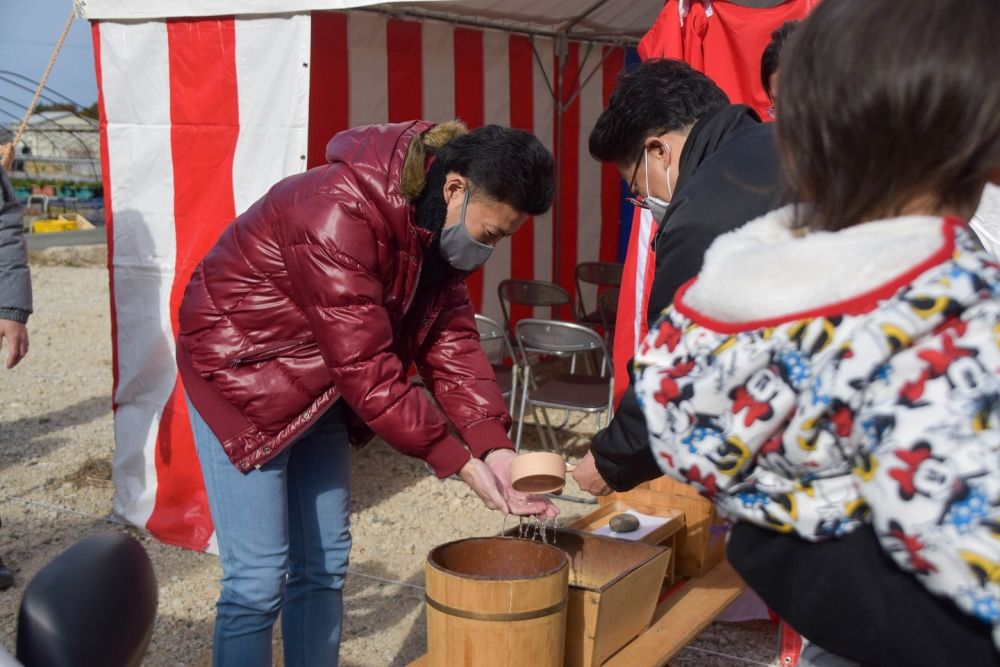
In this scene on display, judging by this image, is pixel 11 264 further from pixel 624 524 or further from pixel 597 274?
pixel 597 274

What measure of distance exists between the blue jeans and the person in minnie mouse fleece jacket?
4.74 feet

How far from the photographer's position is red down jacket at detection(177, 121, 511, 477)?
6.80 feet

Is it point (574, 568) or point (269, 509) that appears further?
point (574, 568)

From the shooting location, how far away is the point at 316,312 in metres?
2.08

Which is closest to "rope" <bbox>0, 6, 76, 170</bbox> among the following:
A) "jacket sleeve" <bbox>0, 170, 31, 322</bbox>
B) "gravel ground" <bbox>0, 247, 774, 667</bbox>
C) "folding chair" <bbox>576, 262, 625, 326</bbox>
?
"jacket sleeve" <bbox>0, 170, 31, 322</bbox>

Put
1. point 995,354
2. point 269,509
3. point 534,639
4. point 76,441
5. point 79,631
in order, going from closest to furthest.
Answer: point 995,354 → point 79,631 → point 534,639 → point 269,509 → point 76,441

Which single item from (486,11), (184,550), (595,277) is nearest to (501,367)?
(595,277)

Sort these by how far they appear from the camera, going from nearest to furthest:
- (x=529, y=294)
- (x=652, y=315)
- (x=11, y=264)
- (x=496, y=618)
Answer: (x=652, y=315), (x=496, y=618), (x=11, y=264), (x=529, y=294)

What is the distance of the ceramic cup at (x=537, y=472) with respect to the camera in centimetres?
224

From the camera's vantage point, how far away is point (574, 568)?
103 inches

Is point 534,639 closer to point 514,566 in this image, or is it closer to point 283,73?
point 514,566

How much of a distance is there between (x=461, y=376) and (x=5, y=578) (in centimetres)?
229

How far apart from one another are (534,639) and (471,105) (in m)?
4.39

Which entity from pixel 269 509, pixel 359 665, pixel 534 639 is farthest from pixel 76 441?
pixel 534 639
